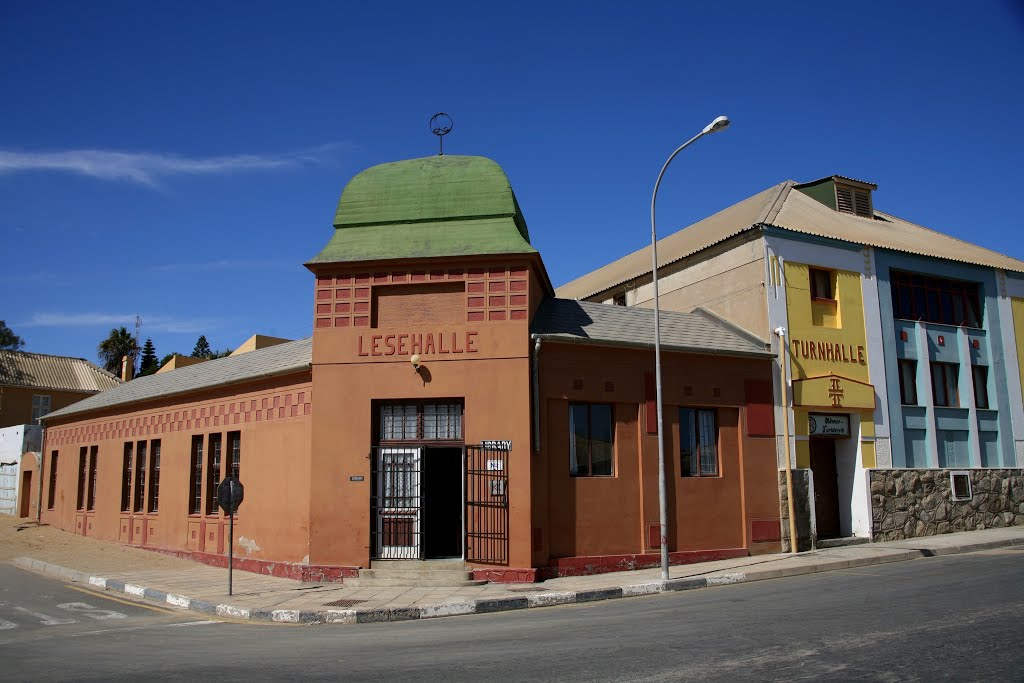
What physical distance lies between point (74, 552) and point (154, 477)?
2889mm

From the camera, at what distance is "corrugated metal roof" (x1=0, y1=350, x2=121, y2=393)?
4884cm

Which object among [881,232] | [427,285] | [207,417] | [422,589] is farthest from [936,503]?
[207,417]

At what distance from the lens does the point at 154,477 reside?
847 inches

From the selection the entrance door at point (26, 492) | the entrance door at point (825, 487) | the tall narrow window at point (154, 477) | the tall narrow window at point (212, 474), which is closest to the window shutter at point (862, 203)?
the entrance door at point (825, 487)

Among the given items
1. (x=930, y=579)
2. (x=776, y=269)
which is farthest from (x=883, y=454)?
(x=930, y=579)

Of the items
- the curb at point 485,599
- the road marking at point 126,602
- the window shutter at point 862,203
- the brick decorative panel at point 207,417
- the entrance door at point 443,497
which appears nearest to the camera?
the curb at point 485,599

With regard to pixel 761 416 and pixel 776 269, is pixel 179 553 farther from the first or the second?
pixel 776 269

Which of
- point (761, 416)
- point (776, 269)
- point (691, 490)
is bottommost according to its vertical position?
point (691, 490)

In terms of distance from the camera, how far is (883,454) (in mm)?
19484

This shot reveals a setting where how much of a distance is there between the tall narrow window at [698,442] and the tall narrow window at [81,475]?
66.2 feet

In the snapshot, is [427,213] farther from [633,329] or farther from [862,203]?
[862,203]

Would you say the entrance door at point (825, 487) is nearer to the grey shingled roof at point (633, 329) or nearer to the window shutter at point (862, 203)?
the grey shingled roof at point (633, 329)

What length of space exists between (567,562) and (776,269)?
9.05 m

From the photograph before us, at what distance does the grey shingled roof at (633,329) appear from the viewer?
15.9 m
